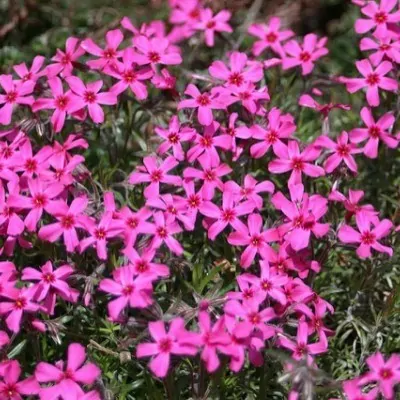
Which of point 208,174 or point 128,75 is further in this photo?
point 128,75

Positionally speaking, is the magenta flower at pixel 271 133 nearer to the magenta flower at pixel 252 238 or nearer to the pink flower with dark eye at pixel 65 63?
the magenta flower at pixel 252 238

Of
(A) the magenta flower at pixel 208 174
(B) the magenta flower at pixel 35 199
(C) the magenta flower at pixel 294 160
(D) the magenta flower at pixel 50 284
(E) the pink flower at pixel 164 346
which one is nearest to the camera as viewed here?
(E) the pink flower at pixel 164 346

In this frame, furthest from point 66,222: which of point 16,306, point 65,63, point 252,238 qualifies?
point 65,63

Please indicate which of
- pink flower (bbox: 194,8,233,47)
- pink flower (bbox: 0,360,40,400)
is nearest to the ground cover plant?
pink flower (bbox: 0,360,40,400)

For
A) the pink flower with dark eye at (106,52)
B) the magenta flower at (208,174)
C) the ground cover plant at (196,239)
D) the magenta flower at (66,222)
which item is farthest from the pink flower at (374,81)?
the magenta flower at (66,222)

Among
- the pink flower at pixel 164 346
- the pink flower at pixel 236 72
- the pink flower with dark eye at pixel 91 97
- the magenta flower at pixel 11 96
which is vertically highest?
the magenta flower at pixel 11 96

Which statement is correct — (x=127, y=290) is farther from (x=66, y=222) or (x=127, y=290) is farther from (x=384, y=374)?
(x=384, y=374)

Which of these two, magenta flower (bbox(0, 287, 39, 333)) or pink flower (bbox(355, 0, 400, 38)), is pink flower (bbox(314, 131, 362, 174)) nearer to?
pink flower (bbox(355, 0, 400, 38))
